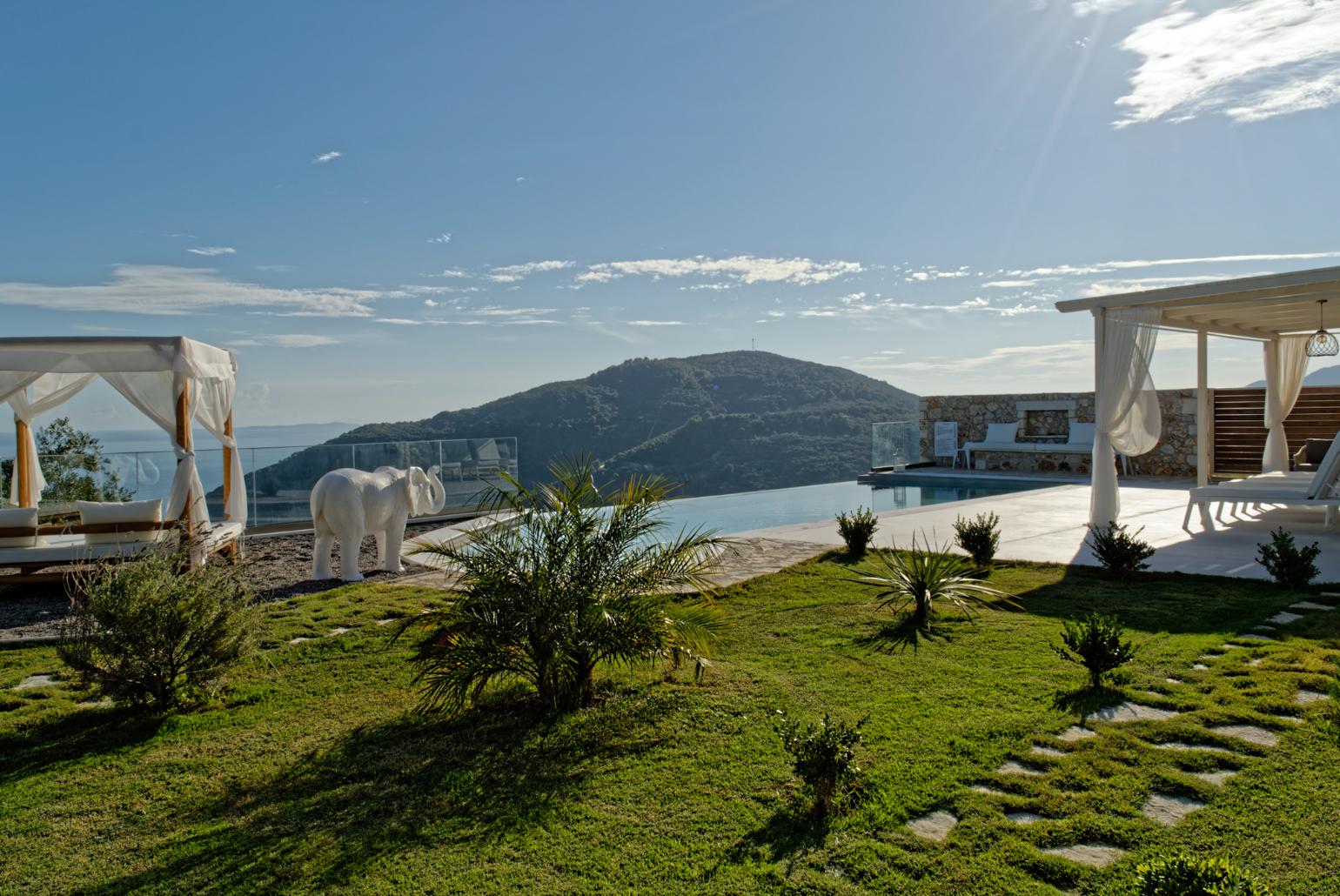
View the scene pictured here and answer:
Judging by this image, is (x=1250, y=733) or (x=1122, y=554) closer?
(x=1250, y=733)

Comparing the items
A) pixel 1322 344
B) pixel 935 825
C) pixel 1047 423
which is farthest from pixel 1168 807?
pixel 1047 423

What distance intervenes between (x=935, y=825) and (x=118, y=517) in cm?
839

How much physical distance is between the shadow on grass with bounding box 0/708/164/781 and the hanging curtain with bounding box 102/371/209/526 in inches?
170

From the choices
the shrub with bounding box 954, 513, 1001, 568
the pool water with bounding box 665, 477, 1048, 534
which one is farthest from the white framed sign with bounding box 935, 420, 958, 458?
the shrub with bounding box 954, 513, 1001, 568

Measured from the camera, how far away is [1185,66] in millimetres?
11875

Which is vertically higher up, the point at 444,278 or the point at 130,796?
the point at 444,278

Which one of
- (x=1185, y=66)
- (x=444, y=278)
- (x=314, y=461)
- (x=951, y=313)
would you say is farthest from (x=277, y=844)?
(x=951, y=313)

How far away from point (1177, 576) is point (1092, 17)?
6.83 metres

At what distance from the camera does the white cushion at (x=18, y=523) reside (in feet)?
27.3

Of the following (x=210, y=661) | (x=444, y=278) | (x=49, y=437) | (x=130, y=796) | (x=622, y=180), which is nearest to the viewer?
(x=130, y=796)

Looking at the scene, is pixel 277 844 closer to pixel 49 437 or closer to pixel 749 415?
pixel 49 437

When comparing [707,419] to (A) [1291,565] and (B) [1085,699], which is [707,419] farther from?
(B) [1085,699]

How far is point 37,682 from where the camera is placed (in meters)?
5.39

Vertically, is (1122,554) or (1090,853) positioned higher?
(1122,554)
